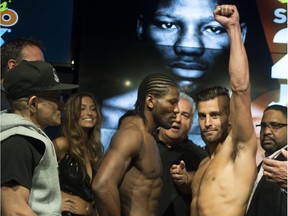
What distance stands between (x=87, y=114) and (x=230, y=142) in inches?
47.9

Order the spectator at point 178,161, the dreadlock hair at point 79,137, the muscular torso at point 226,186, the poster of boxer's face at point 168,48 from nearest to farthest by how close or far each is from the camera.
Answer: the muscular torso at point 226,186, the spectator at point 178,161, the dreadlock hair at point 79,137, the poster of boxer's face at point 168,48

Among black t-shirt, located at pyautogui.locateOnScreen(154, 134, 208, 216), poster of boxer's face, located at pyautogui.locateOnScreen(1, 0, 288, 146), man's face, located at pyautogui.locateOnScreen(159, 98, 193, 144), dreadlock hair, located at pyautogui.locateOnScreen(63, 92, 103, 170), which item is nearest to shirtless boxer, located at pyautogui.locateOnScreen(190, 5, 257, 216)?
black t-shirt, located at pyautogui.locateOnScreen(154, 134, 208, 216)

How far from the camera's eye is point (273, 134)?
146 inches

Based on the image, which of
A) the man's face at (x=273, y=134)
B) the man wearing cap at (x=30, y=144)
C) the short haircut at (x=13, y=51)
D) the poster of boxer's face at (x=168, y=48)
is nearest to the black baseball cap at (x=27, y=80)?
the man wearing cap at (x=30, y=144)

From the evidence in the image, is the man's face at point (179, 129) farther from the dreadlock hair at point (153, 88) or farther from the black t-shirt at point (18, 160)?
the black t-shirt at point (18, 160)

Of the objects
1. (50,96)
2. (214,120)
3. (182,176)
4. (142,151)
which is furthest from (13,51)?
(182,176)

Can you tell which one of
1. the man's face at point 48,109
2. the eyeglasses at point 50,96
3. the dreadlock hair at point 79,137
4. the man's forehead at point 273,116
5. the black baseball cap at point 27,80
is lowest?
the dreadlock hair at point 79,137

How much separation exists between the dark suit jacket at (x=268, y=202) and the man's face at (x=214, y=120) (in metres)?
0.37

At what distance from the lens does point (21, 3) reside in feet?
16.0

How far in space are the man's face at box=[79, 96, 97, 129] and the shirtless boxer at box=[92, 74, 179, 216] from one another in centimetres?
54

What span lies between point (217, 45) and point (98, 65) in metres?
1.01

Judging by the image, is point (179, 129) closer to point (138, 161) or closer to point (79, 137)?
point (79, 137)

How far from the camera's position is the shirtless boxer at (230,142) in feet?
9.53

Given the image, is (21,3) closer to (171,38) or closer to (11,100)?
(171,38)
